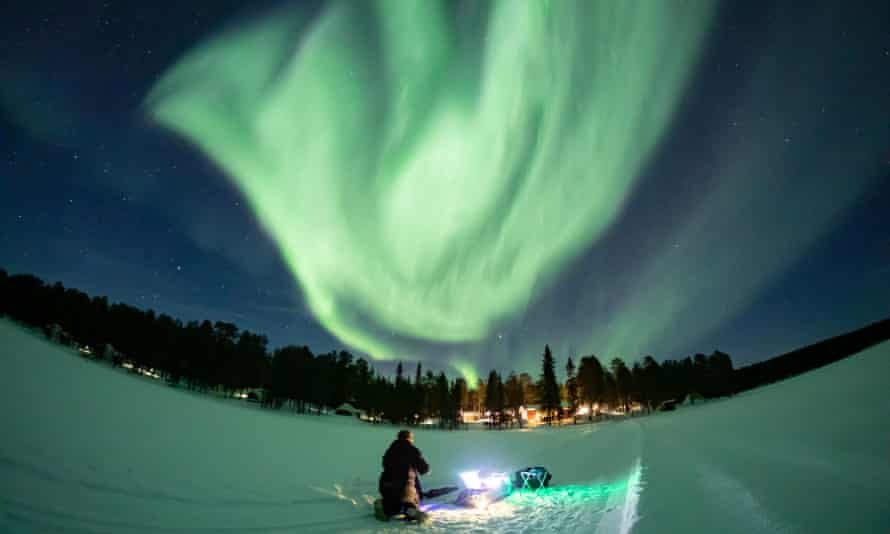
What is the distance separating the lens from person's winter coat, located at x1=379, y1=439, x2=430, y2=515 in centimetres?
724

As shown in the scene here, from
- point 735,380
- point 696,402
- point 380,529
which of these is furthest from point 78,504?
point 735,380

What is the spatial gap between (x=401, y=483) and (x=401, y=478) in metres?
0.12

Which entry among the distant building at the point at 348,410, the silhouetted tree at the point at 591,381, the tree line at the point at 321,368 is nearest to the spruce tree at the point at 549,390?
the tree line at the point at 321,368

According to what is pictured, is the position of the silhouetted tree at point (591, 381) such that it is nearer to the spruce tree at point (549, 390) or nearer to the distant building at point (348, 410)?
the spruce tree at point (549, 390)

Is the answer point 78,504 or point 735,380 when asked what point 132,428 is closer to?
point 78,504

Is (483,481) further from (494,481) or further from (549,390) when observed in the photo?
(549,390)

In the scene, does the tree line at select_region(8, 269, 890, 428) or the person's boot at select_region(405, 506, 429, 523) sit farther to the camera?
the tree line at select_region(8, 269, 890, 428)

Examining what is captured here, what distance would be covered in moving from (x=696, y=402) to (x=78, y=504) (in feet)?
387

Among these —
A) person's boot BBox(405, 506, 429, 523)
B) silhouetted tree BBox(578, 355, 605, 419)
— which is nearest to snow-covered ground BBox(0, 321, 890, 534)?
person's boot BBox(405, 506, 429, 523)

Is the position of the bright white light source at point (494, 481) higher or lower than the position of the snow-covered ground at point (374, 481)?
lower

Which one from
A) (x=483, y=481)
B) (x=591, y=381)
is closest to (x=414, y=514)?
(x=483, y=481)

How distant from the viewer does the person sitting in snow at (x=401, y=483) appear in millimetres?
7186

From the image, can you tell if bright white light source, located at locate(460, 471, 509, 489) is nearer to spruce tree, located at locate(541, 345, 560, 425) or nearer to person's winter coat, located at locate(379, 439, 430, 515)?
person's winter coat, located at locate(379, 439, 430, 515)

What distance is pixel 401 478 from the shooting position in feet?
24.0
